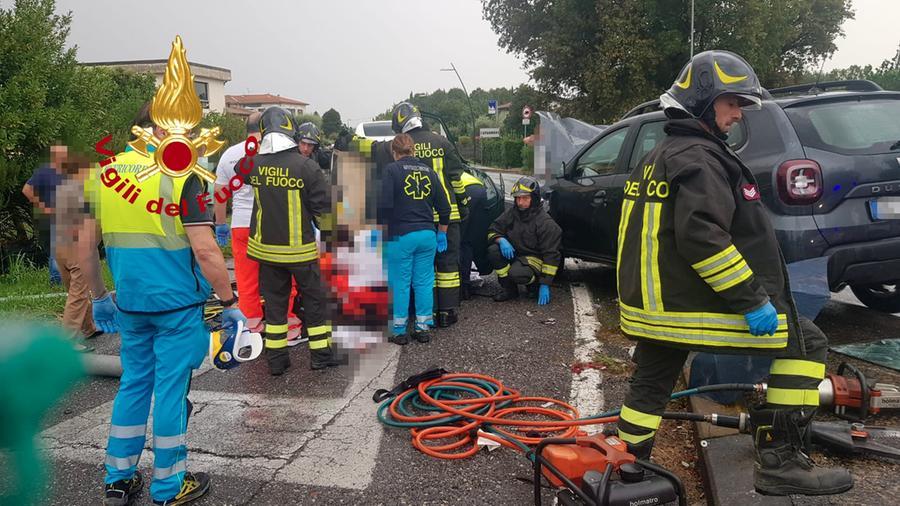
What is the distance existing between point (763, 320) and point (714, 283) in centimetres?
24

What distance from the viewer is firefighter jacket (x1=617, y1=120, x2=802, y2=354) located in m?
2.51

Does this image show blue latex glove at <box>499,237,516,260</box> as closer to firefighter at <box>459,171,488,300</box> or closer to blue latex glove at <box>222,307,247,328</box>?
firefighter at <box>459,171,488,300</box>

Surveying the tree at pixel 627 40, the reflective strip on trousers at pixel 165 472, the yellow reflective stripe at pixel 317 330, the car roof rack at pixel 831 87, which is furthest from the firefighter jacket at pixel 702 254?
the tree at pixel 627 40

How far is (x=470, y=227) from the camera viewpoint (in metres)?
6.85

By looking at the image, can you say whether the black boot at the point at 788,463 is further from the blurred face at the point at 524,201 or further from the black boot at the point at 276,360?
the blurred face at the point at 524,201

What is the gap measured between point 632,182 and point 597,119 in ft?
96.7

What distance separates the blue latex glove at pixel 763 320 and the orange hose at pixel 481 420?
1100 mm

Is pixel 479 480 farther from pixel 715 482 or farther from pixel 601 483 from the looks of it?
pixel 715 482

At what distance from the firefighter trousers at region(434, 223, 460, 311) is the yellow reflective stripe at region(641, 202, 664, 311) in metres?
3.19

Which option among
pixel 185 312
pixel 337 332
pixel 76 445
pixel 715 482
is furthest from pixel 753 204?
pixel 76 445

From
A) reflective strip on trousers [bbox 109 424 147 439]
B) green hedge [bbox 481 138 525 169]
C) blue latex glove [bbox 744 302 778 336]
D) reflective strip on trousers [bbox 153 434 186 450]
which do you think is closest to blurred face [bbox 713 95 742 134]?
blue latex glove [bbox 744 302 778 336]

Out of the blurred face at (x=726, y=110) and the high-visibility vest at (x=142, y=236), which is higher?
the blurred face at (x=726, y=110)

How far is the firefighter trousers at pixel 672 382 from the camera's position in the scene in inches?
108

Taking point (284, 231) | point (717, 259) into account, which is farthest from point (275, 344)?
point (717, 259)
